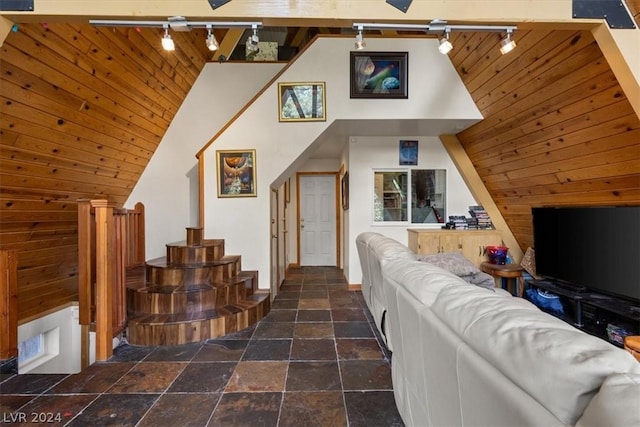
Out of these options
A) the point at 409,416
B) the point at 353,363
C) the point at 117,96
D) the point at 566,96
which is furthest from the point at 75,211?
the point at 566,96

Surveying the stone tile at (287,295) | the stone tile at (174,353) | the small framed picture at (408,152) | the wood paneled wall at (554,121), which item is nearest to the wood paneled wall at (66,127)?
the stone tile at (174,353)

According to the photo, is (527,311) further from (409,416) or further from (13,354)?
(13,354)

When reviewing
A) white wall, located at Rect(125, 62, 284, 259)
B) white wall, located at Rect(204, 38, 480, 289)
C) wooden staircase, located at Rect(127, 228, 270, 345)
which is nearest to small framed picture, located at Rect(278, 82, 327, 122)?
white wall, located at Rect(204, 38, 480, 289)

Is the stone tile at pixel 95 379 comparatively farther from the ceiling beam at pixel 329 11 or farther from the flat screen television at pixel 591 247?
the flat screen television at pixel 591 247

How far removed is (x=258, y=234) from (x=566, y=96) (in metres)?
3.34

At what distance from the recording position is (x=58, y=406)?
1.80 meters

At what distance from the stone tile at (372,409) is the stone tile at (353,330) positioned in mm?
855

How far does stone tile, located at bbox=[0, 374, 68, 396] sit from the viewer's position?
6.45ft

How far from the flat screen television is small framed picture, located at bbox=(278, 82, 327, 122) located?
276 centimetres

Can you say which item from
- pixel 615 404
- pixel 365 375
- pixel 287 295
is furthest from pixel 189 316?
pixel 615 404

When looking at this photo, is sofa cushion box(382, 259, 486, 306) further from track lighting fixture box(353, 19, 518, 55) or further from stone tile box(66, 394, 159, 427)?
stone tile box(66, 394, 159, 427)

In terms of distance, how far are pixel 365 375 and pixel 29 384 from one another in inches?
94.8

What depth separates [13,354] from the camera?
2445mm

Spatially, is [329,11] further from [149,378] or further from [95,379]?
[95,379]
